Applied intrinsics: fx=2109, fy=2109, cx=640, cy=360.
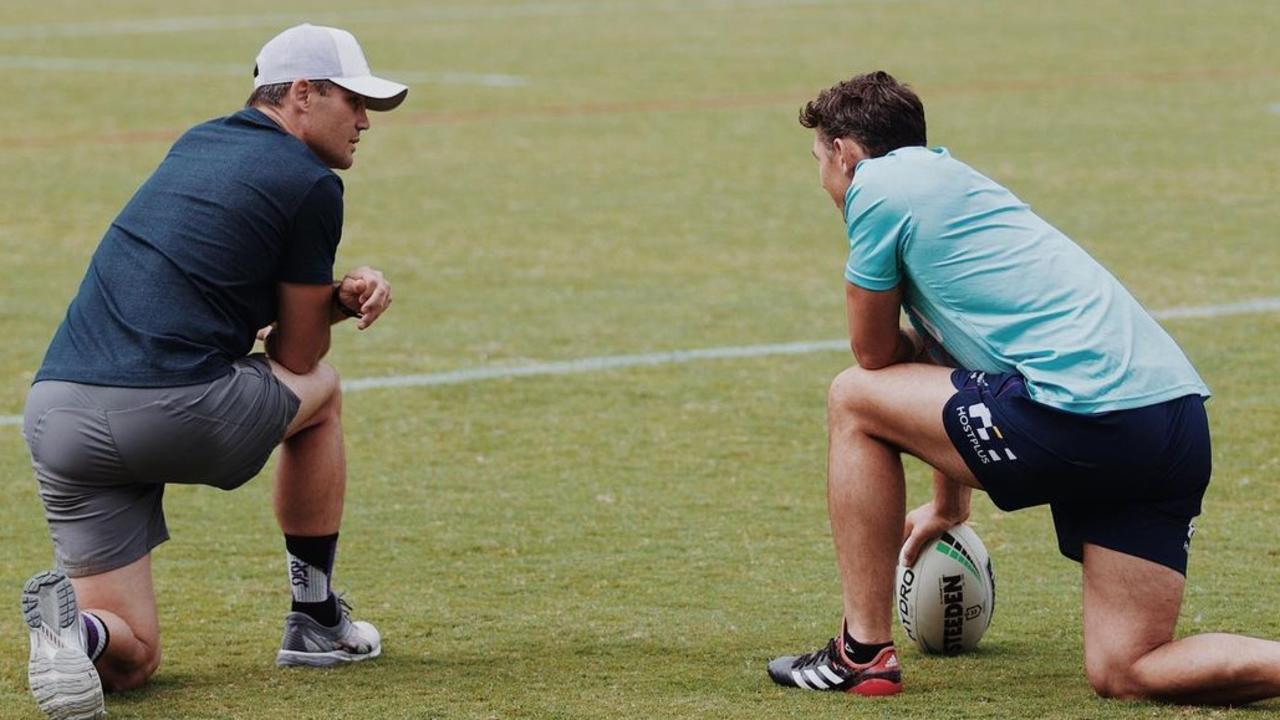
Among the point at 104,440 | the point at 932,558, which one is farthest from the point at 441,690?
the point at 932,558

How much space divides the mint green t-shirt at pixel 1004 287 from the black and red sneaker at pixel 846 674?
2.52 ft

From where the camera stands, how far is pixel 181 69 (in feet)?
69.6

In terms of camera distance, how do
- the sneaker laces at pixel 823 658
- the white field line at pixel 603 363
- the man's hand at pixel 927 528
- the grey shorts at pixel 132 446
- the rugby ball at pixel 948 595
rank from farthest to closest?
1. the white field line at pixel 603 363
2. the man's hand at pixel 927 528
3. the rugby ball at pixel 948 595
4. the sneaker laces at pixel 823 658
5. the grey shorts at pixel 132 446

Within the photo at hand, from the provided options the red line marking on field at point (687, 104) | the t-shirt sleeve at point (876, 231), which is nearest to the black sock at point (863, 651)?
the t-shirt sleeve at point (876, 231)

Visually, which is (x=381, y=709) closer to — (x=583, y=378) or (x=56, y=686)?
(x=56, y=686)

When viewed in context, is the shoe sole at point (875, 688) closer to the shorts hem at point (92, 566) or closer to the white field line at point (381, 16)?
the shorts hem at point (92, 566)

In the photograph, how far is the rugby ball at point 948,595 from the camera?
5.52 m

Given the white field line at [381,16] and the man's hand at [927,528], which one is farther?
the white field line at [381,16]

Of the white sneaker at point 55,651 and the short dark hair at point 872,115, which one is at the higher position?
the short dark hair at point 872,115

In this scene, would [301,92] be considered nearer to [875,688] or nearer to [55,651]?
[55,651]

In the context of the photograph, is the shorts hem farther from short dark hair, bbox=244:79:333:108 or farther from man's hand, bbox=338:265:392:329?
short dark hair, bbox=244:79:333:108

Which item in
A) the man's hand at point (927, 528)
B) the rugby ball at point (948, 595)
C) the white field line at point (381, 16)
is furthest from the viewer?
the white field line at point (381, 16)

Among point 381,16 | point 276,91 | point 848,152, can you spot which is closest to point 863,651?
A: point 848,152

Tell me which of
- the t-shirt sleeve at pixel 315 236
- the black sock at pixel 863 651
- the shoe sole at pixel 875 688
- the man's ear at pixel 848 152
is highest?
the man's ear at pixel 848 152
